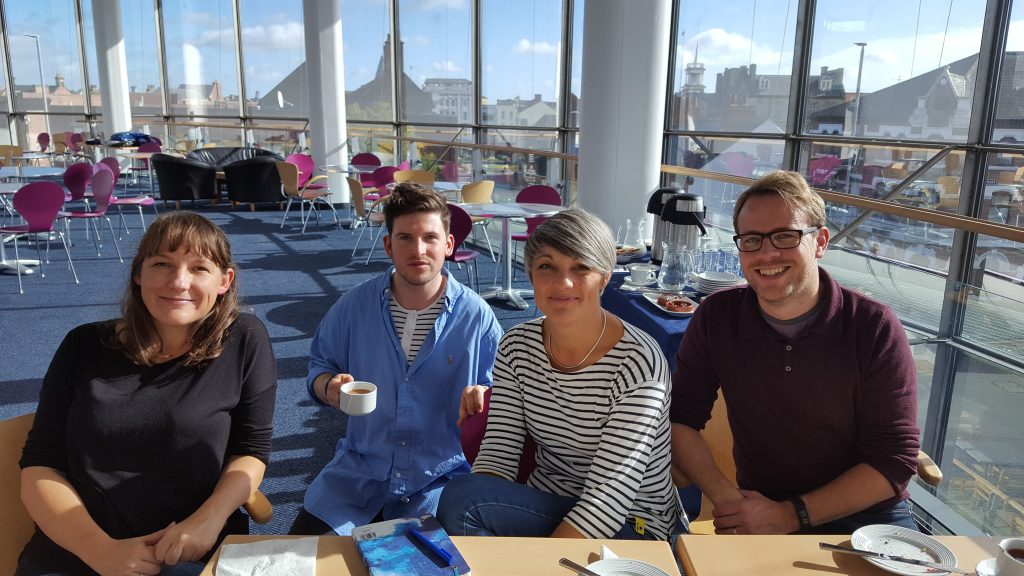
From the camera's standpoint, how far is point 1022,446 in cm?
233

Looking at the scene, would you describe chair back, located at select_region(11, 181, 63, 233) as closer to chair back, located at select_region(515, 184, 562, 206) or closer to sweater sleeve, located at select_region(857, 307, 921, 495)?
chair back, located at select_region(515, 184, 562, 206)

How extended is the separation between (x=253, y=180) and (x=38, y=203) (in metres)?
4.82

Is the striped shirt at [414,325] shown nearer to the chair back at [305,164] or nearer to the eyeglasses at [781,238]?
the eyeglasses at [781,238]

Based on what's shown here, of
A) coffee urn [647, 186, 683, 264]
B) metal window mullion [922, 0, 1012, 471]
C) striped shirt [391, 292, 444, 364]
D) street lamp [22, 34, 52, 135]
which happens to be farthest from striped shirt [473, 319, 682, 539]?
street lamp [22, 34, 52, 135]

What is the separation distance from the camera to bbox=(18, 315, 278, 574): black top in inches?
60.6

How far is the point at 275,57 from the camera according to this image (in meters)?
13.5

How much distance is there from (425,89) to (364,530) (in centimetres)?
1076

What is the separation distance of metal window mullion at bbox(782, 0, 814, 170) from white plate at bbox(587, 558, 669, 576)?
6.38 m

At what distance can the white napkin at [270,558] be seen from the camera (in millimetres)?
1105

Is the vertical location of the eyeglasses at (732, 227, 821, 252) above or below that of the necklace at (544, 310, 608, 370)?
above

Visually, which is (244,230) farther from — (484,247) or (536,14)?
(536,14)

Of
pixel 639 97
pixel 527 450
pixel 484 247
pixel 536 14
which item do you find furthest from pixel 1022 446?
pixel 536 14

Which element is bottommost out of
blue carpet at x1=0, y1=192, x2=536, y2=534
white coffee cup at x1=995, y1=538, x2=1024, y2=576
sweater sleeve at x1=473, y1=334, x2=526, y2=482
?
blue carpet at x1=0, y1=192, x2=536, y2=534

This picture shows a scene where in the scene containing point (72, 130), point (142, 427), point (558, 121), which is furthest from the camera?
point (72, 130)
